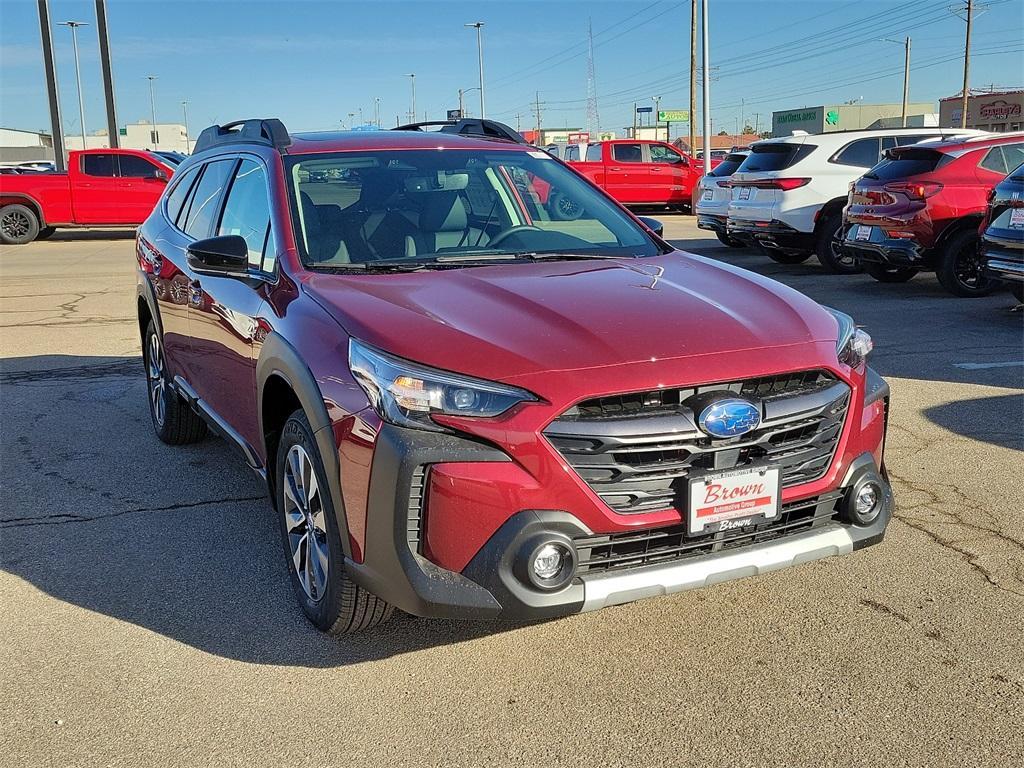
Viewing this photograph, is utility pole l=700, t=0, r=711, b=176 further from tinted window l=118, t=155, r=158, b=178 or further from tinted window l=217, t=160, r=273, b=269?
tinted window l=217, t=160, r=273, b=269

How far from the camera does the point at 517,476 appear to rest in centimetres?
280

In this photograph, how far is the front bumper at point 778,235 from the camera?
13156 mm

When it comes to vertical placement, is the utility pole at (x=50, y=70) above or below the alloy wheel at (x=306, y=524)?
above

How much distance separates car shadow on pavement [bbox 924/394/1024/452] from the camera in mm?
5582

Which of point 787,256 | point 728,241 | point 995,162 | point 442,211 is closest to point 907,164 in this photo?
point 995,162

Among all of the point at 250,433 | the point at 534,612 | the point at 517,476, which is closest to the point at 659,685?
the point at 534,612

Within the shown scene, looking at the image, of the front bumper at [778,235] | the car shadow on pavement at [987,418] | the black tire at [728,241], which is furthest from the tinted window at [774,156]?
the car shadow on pavement at [987,418]

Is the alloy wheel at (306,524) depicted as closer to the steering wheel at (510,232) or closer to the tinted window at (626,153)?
the steering wheel at (510,232)

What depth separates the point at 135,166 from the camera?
21.0m

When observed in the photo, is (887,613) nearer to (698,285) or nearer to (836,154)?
(698,285)

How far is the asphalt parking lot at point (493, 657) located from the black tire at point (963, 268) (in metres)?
5.80

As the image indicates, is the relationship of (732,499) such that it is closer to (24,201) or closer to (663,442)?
(663,442)

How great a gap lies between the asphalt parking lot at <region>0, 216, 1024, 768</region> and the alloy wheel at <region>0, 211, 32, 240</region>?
17293mm

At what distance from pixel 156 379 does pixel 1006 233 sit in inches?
269
